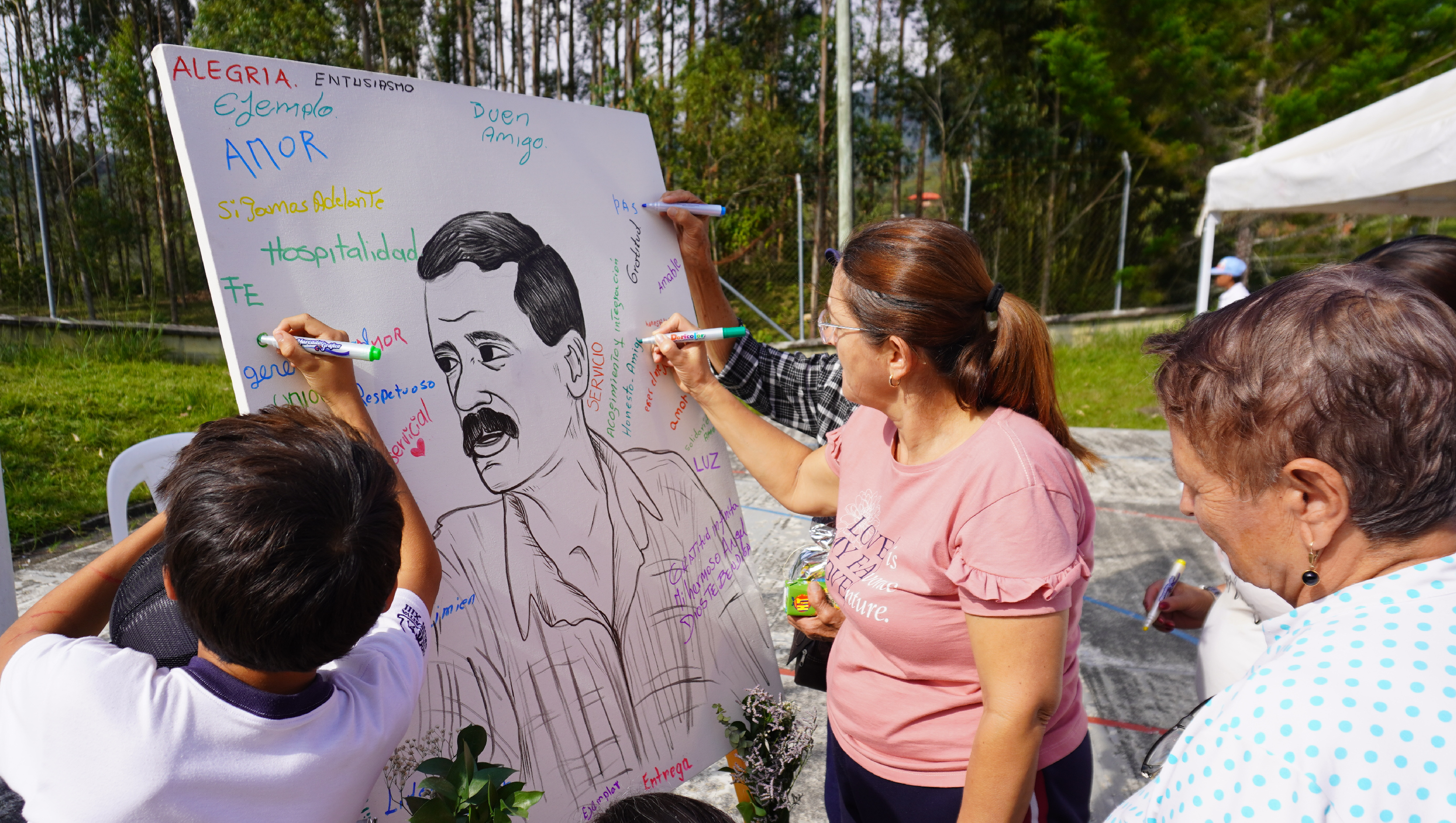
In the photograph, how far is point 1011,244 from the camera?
976 cm

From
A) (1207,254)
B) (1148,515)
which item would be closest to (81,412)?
(1148,515)

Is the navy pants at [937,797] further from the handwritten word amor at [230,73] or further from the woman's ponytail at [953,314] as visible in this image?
the handwritten word amor at [230,73]

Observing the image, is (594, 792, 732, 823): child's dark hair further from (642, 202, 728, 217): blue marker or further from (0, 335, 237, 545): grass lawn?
(0, 335, 237, 545): grass lawn

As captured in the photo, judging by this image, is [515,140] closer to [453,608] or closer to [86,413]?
[453,608]

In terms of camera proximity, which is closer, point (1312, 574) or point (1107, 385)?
point (1312, 574)

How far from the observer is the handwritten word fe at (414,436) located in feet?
4.36

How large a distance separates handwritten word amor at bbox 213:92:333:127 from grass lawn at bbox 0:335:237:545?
14.0ft

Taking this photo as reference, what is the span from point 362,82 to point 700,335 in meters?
0.75

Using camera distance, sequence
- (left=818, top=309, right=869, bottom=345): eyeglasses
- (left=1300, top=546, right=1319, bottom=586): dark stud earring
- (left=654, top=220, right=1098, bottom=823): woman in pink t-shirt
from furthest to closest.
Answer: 1. (left=818, top=309, right=869, bottom=345): eyeglasses
2. (left=654, top=220, right=1098, bottom=823): woman in pink t-shirt
3. (left=1300, top=546, right=1319, bottom=586): dark stud earring

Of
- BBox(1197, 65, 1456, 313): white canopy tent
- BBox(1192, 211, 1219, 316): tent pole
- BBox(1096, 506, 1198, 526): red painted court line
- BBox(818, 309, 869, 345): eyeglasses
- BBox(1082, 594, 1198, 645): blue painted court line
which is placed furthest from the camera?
BBox(1192, 211, 1219, 316): tent pole

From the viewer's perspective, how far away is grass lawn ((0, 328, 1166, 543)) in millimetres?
4492

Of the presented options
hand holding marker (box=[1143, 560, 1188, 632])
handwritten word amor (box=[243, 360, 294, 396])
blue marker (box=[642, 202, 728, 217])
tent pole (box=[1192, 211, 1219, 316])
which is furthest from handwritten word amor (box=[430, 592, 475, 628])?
tent pole (box=[1192, 211, 1219, 316])

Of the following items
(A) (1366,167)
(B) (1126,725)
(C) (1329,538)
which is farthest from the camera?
(A) (1366,167)

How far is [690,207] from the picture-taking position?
189cm
